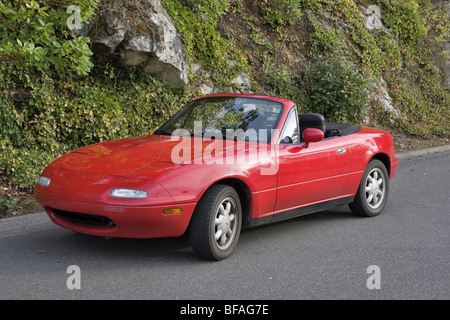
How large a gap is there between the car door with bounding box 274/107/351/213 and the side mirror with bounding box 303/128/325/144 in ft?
0.29

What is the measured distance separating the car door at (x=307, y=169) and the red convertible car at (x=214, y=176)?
1 centimetres

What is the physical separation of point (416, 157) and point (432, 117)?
4.93 metres

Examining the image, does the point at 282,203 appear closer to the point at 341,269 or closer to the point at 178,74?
the point at 341,269

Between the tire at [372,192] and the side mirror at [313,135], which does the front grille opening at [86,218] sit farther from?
the tire at [372,192]

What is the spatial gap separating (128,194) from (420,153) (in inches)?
393

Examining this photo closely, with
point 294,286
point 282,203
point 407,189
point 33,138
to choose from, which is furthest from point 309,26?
point 294,286

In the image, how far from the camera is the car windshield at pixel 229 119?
5.61 metres

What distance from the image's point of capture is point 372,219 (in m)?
6.63

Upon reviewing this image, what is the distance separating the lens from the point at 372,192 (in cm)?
677

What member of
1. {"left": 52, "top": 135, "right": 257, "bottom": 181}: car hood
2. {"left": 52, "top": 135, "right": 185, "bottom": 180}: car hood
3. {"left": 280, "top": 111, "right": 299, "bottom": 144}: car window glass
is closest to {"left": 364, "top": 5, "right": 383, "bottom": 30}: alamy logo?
{"left": 280, "top": 111, "right": 299, "bottom": 144}: car window glass

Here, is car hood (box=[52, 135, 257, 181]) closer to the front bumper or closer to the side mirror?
the front bumper

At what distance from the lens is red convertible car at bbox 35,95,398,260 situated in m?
4.50

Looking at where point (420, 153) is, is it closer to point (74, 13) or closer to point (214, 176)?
point (74, 13)

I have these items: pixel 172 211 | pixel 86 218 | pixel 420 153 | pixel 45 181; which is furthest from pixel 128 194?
pixel 420 153
